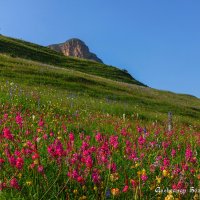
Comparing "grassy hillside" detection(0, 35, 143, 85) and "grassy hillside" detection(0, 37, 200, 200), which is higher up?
"grassy hillside" detection(0, 35, 143, 85)

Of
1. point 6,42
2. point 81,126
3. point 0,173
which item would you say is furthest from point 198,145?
point 6,42

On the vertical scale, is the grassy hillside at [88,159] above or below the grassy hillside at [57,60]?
below

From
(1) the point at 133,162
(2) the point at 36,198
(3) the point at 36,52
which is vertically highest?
(3) the point at 36,52

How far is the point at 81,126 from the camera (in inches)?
404

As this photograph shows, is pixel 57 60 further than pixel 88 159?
Yes

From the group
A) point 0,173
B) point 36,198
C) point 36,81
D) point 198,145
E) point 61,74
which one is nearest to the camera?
point 36,198

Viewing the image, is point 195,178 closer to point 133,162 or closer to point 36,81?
point 133,162

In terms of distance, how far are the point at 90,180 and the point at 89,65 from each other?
72.7 metres

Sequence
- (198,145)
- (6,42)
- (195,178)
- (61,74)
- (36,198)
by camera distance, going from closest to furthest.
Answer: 1. (36,198)
2. (195,178)
3. (198,145)
4. (61,74)
5. (6,42)

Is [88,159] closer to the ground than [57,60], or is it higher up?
closer to the ground

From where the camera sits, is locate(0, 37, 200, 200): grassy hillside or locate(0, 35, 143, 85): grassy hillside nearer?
locate(0, 37, 200, 200): grassy hillside

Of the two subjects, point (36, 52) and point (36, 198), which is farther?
point (36, 52)

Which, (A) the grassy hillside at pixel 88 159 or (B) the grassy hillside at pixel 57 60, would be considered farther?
(B) the grassy hillside at pixel 57 60

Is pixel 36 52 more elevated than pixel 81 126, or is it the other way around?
pixel 36 52
